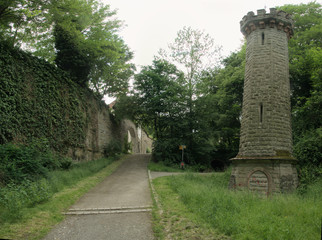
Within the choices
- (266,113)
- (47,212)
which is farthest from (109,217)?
(266,113)

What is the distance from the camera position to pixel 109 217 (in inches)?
271

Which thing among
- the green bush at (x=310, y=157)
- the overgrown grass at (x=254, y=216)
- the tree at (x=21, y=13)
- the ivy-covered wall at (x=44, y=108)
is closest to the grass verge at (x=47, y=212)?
the ivy-covered wall at (x=44, y=108)

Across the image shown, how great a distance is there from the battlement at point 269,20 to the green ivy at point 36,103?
1106cm

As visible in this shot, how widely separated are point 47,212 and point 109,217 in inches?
65.6

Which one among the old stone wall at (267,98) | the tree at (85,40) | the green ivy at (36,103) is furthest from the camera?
the tree at (85,40)

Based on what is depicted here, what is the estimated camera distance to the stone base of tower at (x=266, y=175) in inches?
461

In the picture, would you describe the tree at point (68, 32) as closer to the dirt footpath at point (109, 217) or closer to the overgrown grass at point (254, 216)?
the dirt footpath at point (109, 217)

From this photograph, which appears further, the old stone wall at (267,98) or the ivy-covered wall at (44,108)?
the old stone wall at (267,98)

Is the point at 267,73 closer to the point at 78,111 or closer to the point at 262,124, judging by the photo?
the point at 262,124

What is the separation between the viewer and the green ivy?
10695mm

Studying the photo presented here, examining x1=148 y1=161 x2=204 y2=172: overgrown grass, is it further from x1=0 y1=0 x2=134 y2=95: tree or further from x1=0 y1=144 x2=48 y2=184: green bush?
x1=0 y1=144 x2=48 y2=184: green bush

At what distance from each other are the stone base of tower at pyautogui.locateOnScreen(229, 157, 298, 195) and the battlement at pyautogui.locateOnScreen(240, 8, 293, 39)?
272 inches

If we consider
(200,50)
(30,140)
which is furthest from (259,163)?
(200,50)

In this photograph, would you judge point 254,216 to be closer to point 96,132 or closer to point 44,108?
point 44,108
